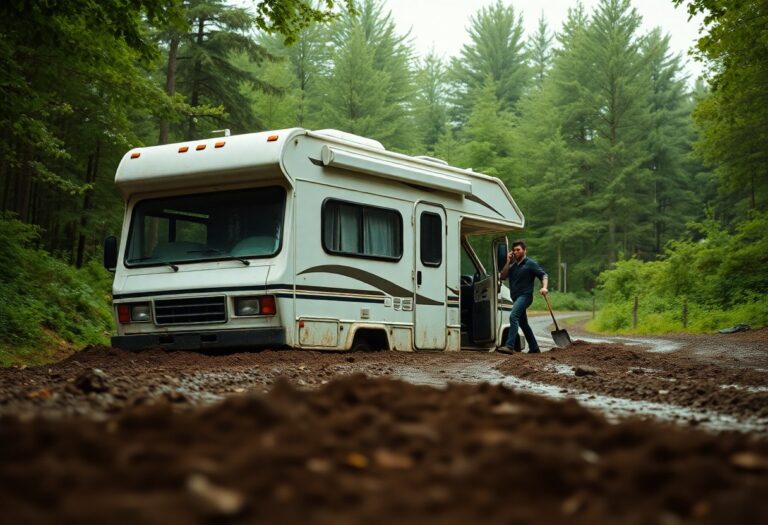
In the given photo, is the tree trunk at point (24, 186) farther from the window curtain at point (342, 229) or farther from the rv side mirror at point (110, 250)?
the window curtain at point (342, 229)

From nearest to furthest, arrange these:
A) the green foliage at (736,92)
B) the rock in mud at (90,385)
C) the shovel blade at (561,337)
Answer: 1. the rock in mud at (90,385)
2. the shovel blade at (561,337)
3. the green foliage at (736,92)

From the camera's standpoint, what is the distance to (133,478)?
8.46 ft

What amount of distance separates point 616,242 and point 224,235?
152ft

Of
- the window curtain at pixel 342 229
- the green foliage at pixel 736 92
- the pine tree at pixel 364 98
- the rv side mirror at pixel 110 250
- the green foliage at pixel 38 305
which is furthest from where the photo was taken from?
the pine tree at pixel 364 98

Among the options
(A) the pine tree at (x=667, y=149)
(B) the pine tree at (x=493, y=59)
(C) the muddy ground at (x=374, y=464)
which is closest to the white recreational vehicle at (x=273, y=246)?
(C) the muddy ground at (x=374, y=464)

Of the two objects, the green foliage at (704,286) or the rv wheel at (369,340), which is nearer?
the rv wheel at (369,340)

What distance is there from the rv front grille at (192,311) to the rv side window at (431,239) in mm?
3490

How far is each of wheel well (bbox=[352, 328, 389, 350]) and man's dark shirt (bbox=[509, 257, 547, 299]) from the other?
323 cm

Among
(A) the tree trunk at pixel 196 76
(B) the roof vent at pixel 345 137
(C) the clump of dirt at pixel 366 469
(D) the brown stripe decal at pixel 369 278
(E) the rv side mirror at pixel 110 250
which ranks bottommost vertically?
(C) the clump of dirt at pixel 366 469

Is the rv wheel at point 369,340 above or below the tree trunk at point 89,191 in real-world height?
below

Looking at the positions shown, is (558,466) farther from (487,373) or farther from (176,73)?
(176,73)

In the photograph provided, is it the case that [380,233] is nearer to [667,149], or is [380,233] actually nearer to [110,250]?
[110,250]

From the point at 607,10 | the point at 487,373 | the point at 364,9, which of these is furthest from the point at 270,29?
the point at 607,10

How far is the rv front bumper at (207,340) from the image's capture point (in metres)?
10.7
